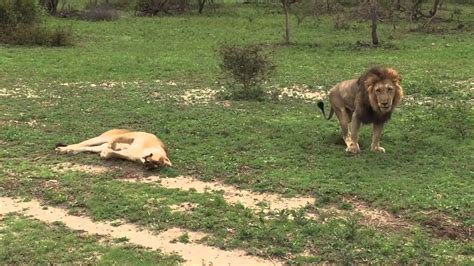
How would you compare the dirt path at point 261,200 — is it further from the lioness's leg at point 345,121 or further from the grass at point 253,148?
the lioness's leg at point 345,121

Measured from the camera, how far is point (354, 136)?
8.22 meters

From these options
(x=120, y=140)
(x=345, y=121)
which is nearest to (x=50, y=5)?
(x=120, y=140)

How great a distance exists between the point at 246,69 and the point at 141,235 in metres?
6.81

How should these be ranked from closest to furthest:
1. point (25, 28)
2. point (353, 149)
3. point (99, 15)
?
point (353, 149)
point (25, 28)
point (99, 15)

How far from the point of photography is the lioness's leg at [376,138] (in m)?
8.12

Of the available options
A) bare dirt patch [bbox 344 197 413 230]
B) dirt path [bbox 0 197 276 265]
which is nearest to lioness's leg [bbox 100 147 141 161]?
dirt path [bbox 0 197 276 265]

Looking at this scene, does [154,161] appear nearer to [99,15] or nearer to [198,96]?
[198,96]

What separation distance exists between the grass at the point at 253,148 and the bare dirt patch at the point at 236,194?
15 cm

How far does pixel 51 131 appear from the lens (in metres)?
9.54

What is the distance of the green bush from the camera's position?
18.8 m

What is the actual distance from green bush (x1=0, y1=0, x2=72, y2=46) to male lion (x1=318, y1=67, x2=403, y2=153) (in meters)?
12.3

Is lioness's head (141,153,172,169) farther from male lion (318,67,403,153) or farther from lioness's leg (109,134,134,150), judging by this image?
male lion (318,67,403,153)

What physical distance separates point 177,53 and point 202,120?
8.06 meters

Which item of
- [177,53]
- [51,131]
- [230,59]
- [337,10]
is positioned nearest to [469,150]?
[230,59]
